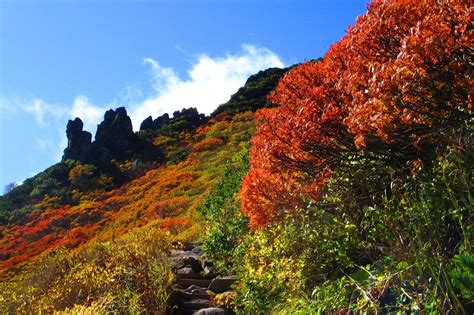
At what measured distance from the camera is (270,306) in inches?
302

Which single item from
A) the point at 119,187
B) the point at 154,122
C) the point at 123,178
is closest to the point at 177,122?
the point at 154,122

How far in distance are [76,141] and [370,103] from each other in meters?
56.6

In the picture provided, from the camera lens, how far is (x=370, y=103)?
18.9 ft

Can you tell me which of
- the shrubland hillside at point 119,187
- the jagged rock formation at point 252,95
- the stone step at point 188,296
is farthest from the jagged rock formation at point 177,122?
the stone step at point 188,296

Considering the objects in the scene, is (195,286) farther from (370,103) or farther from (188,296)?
(370,103)

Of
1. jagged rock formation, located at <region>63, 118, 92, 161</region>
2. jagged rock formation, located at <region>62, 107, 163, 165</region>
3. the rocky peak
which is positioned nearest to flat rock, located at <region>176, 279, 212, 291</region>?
jagged rock formation, located at <region>62, 107, 163, 165</region>

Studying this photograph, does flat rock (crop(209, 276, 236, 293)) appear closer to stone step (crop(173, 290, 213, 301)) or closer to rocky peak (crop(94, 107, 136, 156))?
stone step (crop(173, 290, 213, 301))

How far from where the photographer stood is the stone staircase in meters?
10.2

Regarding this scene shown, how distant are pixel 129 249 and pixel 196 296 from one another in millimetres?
2222

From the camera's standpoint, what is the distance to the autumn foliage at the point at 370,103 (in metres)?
5.45

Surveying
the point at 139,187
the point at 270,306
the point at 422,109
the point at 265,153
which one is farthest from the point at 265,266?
the point at 139,187

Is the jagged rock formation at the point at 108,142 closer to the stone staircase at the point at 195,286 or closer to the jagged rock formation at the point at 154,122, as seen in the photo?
the jagged rock formation at the point at 154,122

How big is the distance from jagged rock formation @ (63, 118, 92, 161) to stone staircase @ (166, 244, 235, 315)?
1820 inches

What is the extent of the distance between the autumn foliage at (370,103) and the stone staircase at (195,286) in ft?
10.4
